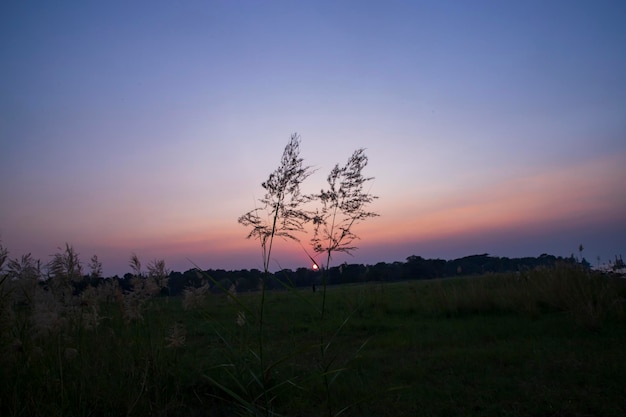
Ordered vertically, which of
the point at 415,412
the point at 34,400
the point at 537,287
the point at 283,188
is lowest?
the point at 415,412

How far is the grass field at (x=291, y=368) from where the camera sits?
334cm

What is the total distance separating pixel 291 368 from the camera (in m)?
4.94

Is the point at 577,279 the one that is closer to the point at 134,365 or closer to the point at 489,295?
the point at 489,295

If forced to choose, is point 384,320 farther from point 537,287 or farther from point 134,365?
point 134,365

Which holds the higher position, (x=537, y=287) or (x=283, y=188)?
(x=283, y=188)

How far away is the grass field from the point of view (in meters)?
3.34

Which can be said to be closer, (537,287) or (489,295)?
(537,287)

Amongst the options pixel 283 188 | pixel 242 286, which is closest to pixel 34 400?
pixel 242 286

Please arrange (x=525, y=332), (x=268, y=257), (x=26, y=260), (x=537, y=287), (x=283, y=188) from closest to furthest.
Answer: (x=268, y=257) < (x=283, y=188) < (x=26, y=260) < (x=525, y=332) < (x=537, y=287)

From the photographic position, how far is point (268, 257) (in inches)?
95.6

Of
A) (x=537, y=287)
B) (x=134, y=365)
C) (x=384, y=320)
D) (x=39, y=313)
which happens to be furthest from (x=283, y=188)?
(x=537, y=287)

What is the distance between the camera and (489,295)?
966 centimetres

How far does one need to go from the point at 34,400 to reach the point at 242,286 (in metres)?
2.17

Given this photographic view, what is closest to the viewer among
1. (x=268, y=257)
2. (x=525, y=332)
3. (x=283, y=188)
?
(x=268, y=257)
